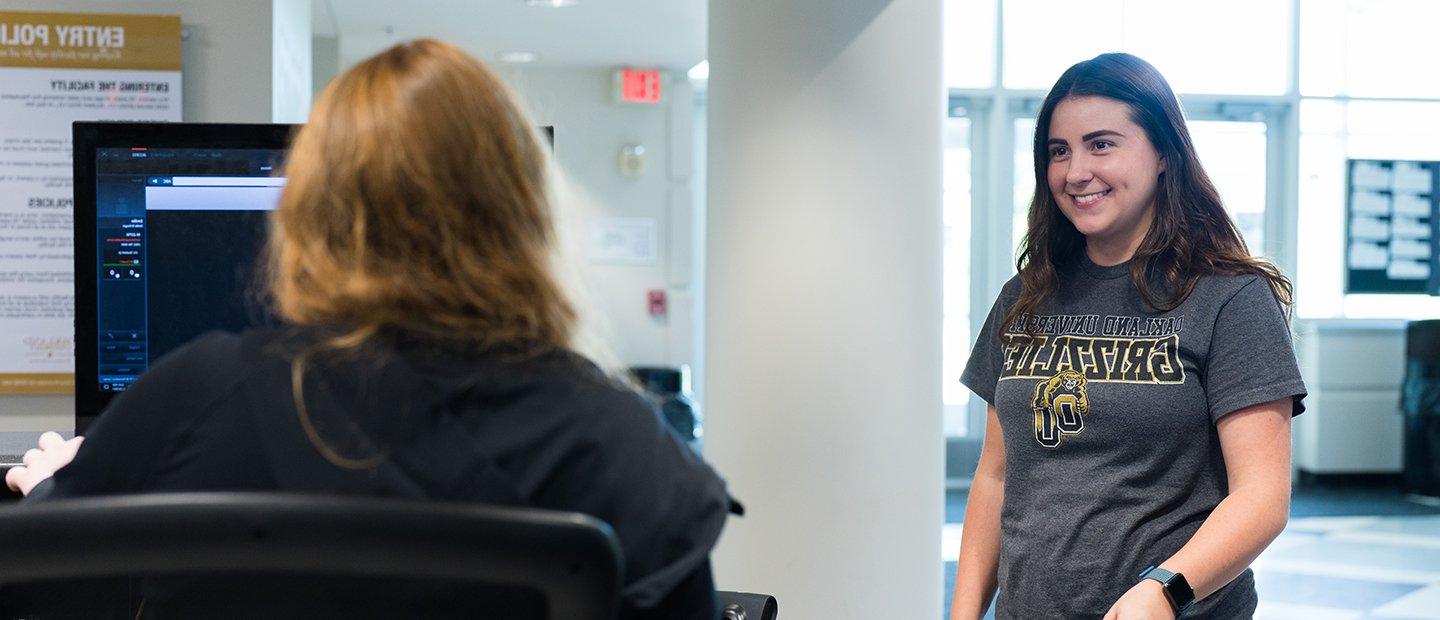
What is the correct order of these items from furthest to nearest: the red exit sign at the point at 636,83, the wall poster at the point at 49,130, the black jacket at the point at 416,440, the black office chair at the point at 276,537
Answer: the red exit sign at the point at 636,83 < the wall poster at the point at 49,130 < the black jacket at the point at 416,440 < the black office chair at the point at 276,537

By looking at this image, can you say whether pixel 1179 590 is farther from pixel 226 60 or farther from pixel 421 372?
pixel 226 60

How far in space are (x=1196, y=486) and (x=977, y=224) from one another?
6.17 metres

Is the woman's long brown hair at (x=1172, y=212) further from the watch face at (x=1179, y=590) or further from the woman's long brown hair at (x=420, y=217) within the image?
the woman's long brown hair at (x=420, y=217)

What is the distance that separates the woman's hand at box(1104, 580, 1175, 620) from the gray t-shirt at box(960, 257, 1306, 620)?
0.09m

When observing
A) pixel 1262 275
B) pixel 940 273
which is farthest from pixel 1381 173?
pixel 1262 275

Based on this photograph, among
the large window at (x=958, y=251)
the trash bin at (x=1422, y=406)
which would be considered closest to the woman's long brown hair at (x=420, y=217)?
the large window at (x=958, y=251)

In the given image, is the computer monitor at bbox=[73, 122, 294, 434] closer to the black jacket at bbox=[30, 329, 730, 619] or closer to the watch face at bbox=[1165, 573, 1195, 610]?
the black jacket at bbox=[30, 329, 730, 619]

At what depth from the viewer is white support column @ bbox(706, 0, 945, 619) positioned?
316 centimetres

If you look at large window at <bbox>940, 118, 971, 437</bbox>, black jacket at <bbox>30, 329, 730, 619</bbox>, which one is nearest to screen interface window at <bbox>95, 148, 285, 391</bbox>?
black jacket at <bbox>30, 329, 730, 619</bbox>

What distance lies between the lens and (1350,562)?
5.46 meters

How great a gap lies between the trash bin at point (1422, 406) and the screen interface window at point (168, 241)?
6888mm

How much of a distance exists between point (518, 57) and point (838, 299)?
5801 mm

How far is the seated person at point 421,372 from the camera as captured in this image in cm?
81

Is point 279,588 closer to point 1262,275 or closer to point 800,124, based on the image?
point 1262,275
